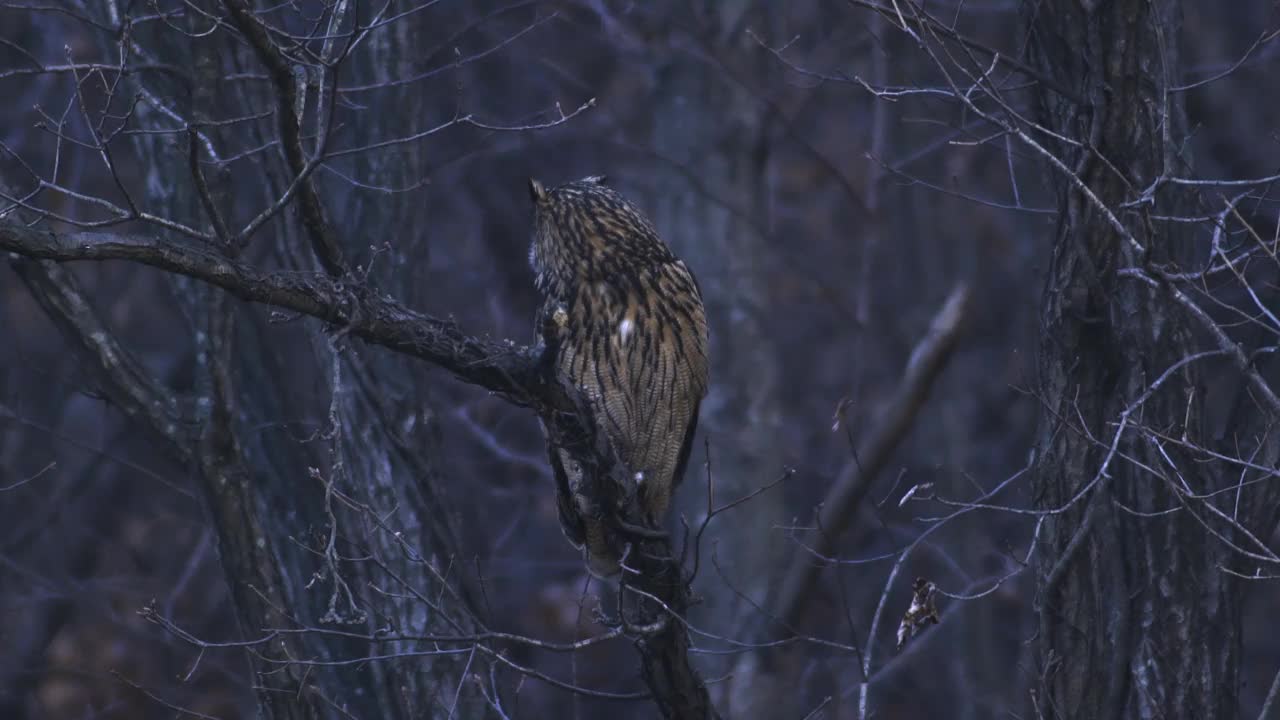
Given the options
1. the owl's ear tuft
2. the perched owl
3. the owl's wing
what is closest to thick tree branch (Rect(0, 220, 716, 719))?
the perched owl

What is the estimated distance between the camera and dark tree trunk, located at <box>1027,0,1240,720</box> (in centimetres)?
453

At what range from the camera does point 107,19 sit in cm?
539

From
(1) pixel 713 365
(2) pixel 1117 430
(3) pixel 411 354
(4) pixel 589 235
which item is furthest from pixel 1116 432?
(1) pixel 713 365

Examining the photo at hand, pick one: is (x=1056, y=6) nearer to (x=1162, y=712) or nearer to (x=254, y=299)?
(x=1162, y=712)

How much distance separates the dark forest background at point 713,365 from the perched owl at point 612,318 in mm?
449

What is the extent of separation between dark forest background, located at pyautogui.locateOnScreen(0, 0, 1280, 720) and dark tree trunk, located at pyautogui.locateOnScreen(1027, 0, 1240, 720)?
13mm

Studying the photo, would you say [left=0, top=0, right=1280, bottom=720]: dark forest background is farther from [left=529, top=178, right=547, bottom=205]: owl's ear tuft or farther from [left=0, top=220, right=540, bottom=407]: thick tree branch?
[left=529, top=178, right=547, bottom=205]: owl's ear tuft

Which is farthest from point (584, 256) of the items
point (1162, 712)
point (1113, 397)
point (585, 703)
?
point (585, 703)

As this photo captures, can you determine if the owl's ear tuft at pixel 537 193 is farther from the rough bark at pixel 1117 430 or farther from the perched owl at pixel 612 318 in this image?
the rough bark at pixel 1117 430

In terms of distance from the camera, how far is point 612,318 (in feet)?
17.7

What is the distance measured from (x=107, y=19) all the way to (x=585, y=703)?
7.52 metres

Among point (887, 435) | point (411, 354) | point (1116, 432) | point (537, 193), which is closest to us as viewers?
point (411, 354)

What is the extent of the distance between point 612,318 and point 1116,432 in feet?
5.84

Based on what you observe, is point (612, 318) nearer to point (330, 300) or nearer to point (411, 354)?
point (411, 354)
